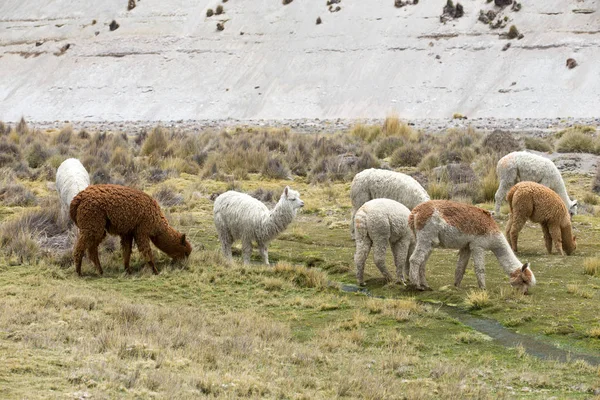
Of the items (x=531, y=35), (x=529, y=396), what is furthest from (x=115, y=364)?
(x=531, y=35)

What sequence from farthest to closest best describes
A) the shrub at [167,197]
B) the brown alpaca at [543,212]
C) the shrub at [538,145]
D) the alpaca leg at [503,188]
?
the shrub at [538,145] < the shrub at [167,197] < the alpaca leg at [503,188] < the brown alpaca at [543,212]

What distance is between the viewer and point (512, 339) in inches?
344

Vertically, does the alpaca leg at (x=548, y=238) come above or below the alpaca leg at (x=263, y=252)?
below

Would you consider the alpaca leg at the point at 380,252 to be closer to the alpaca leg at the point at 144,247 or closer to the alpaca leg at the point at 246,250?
the alpaca leg at the point at 246,250

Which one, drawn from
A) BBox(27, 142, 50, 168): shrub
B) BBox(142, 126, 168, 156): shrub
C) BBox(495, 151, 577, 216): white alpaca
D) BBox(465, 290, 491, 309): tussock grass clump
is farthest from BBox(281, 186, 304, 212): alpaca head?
BBox(142, 126, 168, 156): shrub

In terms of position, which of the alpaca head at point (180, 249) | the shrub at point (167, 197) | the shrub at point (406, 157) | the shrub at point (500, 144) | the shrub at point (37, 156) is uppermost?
the alpaca head at point (180, 249)

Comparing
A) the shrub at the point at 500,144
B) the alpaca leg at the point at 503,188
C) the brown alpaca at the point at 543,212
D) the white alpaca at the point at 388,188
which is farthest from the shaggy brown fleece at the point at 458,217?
the shrub at the point at 500,144

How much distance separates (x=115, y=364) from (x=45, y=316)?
209cm

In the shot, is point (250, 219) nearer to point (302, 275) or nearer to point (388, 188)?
point (302, 275)

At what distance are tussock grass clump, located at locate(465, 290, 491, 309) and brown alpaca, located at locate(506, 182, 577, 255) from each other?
3.17 meters

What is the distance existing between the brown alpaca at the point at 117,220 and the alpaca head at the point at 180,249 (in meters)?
0.08

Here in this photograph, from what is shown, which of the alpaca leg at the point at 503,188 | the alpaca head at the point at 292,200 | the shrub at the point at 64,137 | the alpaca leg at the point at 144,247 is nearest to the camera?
the alpaca leg at the point at 144,247

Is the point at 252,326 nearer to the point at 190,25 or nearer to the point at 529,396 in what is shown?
the point at 529,396

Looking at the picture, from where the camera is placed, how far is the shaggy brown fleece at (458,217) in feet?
33.9
